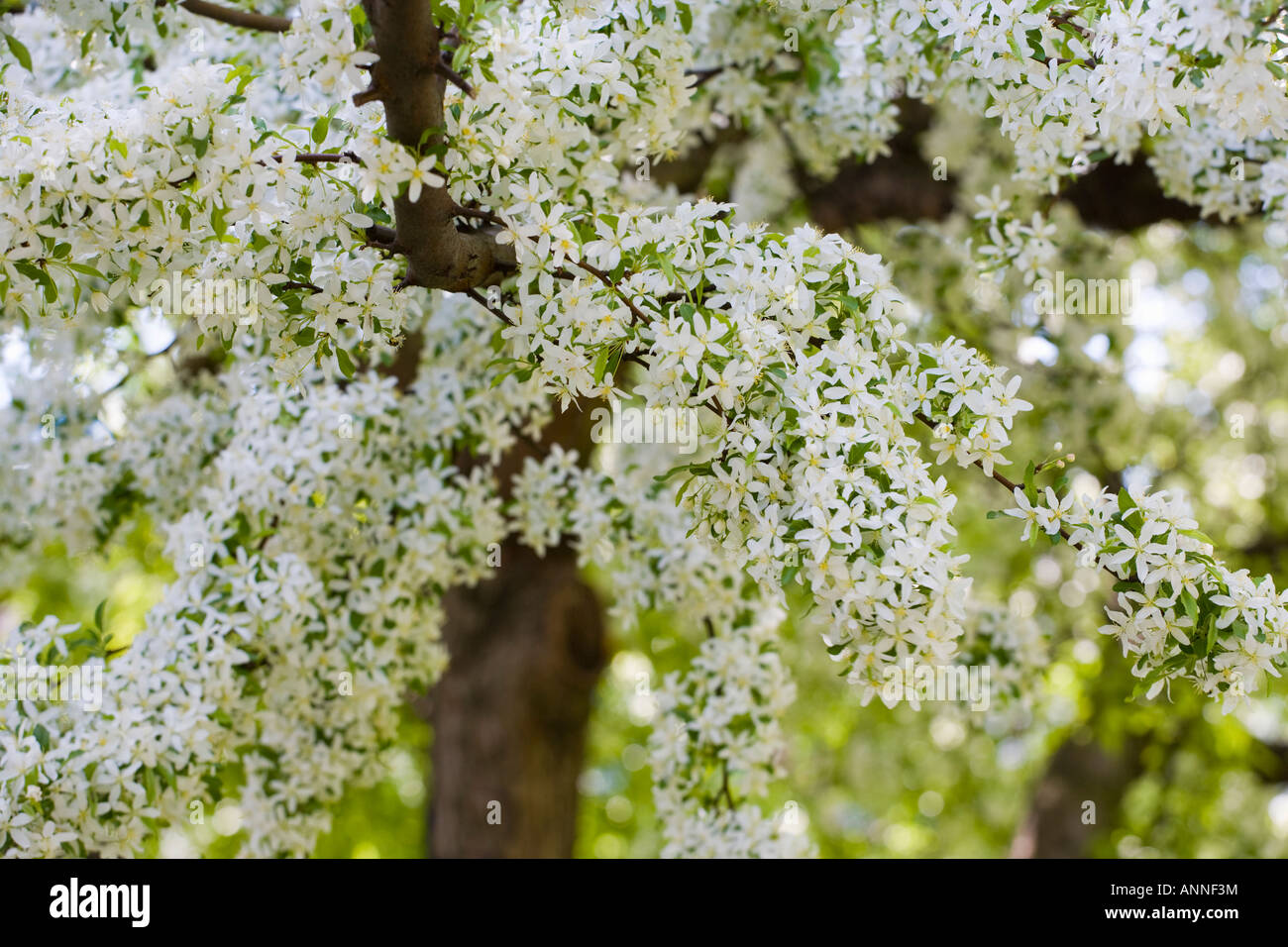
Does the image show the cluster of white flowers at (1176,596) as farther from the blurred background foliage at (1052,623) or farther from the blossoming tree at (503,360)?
the blurred background foliage at (1052,623)

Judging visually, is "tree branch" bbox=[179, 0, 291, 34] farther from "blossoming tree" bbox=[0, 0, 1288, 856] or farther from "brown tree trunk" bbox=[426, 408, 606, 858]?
"brown tree trunk" bbox=[426, 408, 606, 858]

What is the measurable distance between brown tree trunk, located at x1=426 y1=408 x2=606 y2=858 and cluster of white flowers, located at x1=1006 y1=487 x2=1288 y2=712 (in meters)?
4.73

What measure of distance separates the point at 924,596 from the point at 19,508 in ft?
13.7

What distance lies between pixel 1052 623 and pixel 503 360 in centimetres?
484

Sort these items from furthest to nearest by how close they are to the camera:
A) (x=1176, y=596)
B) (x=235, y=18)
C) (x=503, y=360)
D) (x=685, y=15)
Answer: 1. (x=685, y=15)
2. (x=235, y=18)
3. (x=503, y=360)
4. (x=1176, y=596)

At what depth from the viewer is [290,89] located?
2.58 meters

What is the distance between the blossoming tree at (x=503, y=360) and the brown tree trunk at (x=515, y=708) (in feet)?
7.01

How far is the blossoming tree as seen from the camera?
233 cm

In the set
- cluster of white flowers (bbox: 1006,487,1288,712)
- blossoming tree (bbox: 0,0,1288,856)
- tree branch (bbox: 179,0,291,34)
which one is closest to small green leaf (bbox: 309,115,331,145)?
blossoming tree (bbox: 0,0,1288,856)

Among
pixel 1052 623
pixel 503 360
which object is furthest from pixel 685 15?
pixel 1052 623

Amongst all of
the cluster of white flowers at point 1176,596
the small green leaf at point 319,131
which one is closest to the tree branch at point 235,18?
the small green leaf at point 319,131

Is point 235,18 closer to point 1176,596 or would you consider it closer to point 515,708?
point 1176,596

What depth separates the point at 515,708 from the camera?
6.80 m
